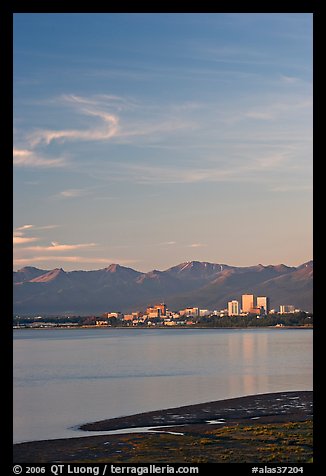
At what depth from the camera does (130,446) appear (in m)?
7.16

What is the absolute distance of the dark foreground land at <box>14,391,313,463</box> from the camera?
6.07 meters

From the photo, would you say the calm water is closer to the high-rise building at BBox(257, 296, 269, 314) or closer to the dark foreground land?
the dark foreground land

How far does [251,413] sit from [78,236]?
5835cm

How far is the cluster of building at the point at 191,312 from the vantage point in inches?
1752

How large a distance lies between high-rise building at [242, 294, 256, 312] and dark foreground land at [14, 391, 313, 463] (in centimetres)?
3363

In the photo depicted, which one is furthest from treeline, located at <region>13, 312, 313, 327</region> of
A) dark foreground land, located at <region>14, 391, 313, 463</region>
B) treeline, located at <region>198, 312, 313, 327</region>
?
dark foreground land, located at <region>14, 391, 313, 463</region>

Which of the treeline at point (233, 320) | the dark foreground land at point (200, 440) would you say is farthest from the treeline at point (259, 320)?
the dark foreground land at point (200, 440)

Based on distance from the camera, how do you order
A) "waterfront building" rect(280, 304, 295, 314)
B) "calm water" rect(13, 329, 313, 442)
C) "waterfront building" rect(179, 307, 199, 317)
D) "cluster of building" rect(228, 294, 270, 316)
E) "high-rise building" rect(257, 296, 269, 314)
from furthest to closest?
"waterfront building" rect(179, 307, 199, 317) → "cluster of building" rect(228, 294, 270, 316) → "high-rise building" rect(257, 296, 269, 314) → "waterfront building" rect(280, 304, 295, 314) → "calm water" rect(13, 329, 313, 442)

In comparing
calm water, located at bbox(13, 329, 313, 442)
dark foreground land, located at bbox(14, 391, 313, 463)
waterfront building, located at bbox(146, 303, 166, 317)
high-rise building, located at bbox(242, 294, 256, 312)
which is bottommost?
calm water, located at bbox(13, 329, 313, 442)

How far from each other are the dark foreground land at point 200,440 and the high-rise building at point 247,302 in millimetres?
33633

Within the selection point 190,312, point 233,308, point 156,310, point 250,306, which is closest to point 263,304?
point 250,306

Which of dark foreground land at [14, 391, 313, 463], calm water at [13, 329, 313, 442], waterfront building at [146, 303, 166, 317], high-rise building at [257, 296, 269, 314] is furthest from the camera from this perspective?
waterfront building at [146, 303, 166, 317]

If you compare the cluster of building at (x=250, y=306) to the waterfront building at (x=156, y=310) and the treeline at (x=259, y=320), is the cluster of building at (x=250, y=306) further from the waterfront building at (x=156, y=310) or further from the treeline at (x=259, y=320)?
the waterfront building at (x=156, y=310)

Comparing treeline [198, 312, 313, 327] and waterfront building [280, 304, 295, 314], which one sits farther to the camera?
treeline [198, 312, 313, 327]
